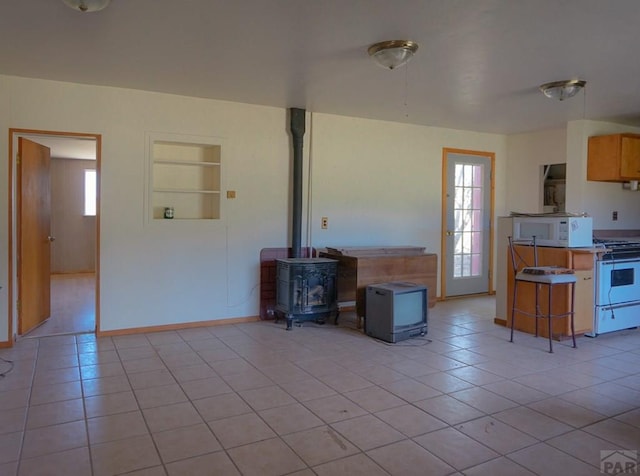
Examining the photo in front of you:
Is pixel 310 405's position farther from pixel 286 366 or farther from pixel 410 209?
pixel 410 209

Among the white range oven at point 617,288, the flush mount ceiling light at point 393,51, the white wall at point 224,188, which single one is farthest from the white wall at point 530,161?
the flush mount ceiling light at point 393,51

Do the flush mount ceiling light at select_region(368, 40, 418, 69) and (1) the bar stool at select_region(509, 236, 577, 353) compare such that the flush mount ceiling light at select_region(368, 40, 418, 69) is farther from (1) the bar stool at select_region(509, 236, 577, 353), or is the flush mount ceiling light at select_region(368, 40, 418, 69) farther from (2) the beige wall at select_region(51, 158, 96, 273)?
(2) the beige wall at select_region(51, 158, 96, 273)

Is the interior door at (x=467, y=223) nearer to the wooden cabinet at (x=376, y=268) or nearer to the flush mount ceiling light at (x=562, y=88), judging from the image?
the wooden cabinet at (x=376, y=268)

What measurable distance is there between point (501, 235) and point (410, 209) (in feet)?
4.50

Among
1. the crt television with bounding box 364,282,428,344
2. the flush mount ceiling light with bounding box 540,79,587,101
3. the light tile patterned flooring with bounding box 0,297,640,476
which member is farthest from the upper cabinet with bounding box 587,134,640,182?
the crt television with bounding box 364,282,428,344

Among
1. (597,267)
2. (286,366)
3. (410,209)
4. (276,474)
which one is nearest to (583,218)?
(597,267)

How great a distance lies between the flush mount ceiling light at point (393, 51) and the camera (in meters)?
3.29

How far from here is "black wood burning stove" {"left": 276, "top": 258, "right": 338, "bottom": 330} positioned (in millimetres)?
4953

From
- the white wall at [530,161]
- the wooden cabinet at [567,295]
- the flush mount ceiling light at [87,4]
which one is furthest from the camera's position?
the white wall at [530,161]

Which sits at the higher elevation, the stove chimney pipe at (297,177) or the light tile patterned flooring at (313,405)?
the stove chimney pipe at (297,177)

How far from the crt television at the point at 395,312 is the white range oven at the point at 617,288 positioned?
5.57ft

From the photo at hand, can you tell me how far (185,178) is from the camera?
5262 millimetres

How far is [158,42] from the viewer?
11.1ft

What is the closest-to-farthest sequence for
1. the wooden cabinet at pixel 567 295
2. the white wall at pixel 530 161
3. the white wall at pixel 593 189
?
the wooden cabinet at pixel 567 295
the white wall at pixel 593 189
the white wall at pixel 530 161
